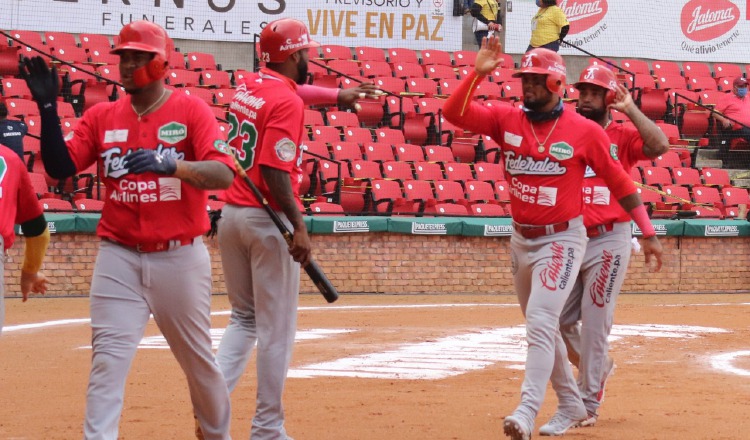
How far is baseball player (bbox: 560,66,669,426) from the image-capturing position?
6836mm

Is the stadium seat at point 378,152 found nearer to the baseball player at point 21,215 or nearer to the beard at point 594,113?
the beard at point 594,113

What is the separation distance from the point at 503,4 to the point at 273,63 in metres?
17.4

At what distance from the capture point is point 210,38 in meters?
21.1

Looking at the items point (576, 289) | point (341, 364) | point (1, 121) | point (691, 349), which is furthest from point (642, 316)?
point (1, 121)

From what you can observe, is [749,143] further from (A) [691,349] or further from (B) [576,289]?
(B) [576,289]

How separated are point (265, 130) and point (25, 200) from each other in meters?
1.15

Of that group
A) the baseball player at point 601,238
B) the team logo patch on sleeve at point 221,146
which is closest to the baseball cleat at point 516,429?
the baseball player at point 601,238

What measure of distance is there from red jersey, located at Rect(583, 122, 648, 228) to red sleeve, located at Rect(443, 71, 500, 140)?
83 centimetres

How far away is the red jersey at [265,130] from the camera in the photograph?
5.54 m

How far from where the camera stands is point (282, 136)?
18.2 ft

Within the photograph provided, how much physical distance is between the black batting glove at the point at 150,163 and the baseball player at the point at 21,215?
683mm

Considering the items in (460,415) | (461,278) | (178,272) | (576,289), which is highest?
(178,272)

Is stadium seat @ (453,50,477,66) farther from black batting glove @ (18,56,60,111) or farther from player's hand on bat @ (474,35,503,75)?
black batting glove @ (18,56,60,111)

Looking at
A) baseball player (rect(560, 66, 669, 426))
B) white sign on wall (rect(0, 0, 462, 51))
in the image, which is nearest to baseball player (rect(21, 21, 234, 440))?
baseball player (rect(560, 66, 669, 426))
